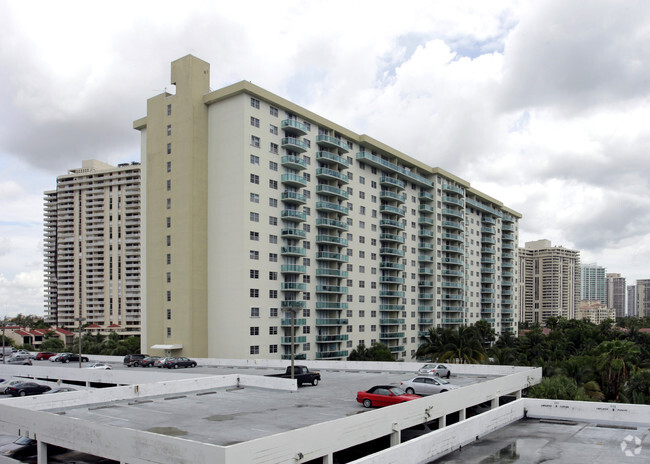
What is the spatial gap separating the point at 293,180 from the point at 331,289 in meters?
19.1

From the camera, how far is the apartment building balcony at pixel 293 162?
250ft

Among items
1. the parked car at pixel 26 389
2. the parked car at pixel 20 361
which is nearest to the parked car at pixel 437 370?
the parked car at pixel 26 389

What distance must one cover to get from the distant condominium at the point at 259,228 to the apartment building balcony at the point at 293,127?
0.22 metres

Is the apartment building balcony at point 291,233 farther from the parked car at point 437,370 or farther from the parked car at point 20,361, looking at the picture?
the parked car at point 20,361

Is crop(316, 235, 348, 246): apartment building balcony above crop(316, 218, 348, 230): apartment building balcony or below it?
below

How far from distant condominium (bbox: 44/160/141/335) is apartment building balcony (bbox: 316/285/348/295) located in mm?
105659

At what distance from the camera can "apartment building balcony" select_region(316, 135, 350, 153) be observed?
83562mm

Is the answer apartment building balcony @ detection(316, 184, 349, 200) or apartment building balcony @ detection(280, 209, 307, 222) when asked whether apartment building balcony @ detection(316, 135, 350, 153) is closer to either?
apartment building balcony @ detection(316, 184, 349, 200)

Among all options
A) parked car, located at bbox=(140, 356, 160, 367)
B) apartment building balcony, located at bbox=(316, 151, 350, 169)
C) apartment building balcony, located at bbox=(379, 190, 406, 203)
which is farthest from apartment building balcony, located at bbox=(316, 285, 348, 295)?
parked car, located at bbox=(140, 356, 160, 367)

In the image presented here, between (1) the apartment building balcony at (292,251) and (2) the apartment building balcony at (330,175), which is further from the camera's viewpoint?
(2) the apartment building balcony at (330,175)

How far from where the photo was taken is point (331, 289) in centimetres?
8344

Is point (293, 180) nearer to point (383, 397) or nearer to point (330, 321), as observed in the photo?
point (330, 321)

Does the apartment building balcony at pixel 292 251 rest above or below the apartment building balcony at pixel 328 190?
below

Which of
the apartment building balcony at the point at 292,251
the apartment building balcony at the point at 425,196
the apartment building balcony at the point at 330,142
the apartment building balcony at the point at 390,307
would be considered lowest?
the apartment building balcony at the point at 390,307
